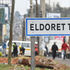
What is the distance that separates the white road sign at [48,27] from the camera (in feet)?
25.3

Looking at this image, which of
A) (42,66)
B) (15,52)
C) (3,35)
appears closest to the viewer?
(42,66)

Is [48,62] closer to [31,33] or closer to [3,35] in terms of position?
[31,33]

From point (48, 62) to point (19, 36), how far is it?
259ft

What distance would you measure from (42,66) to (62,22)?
1111cm

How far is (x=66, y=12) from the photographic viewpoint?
91.1 m

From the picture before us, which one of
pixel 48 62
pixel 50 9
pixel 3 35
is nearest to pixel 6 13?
pixel 50 9

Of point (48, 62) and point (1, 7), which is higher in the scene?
point (1, 7)

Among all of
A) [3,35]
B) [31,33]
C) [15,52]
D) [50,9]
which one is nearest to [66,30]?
[31,33]

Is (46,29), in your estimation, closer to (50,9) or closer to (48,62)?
(48,62)

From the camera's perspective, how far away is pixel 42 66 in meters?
18.7

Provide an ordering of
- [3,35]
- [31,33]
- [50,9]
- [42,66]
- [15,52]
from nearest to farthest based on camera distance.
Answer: [31,33]
[42,66]
[15,52]
[50,9]
[3,35]

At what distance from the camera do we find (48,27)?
7738mm

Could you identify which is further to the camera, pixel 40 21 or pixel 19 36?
pixel 19 36

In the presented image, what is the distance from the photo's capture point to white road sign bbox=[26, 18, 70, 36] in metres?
7.72
